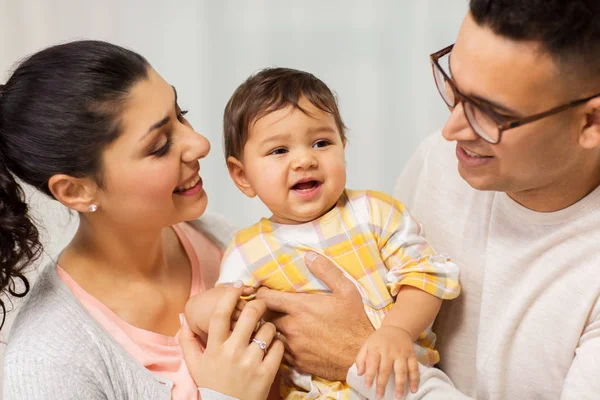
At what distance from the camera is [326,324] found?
6.14 feet

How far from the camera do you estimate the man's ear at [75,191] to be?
191 centimetres

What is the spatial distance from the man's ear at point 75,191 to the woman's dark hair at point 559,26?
3.56 ft

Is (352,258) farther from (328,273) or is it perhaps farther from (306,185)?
(306,185)

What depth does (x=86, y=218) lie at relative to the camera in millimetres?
2027

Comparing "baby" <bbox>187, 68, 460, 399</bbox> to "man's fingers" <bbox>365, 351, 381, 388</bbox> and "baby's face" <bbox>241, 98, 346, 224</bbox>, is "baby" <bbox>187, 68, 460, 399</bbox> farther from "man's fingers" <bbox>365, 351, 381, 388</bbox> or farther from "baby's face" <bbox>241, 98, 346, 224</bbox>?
"man's fingers" <bbox>365, 351, 381, 388</bbox>

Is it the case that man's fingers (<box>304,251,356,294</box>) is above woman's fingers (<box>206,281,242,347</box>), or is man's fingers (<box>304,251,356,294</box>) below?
above

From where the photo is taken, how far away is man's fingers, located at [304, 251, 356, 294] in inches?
73.1

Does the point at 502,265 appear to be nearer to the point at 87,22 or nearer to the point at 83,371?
the point at 83,371

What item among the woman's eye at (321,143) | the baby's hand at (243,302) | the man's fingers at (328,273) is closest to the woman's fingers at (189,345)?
the baby's hand at (243,302)

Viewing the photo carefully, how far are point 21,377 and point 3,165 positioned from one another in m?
0.54

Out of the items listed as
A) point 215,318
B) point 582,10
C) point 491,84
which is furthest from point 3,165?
point 582,10

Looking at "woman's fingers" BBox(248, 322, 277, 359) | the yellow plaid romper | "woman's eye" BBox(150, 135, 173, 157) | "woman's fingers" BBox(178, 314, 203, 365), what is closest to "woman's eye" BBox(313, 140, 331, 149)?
the yellow plaid romper

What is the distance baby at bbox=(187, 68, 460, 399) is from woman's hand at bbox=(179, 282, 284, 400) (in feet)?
0.26

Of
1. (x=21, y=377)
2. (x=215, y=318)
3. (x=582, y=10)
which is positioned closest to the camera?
(x=582, y=10)
